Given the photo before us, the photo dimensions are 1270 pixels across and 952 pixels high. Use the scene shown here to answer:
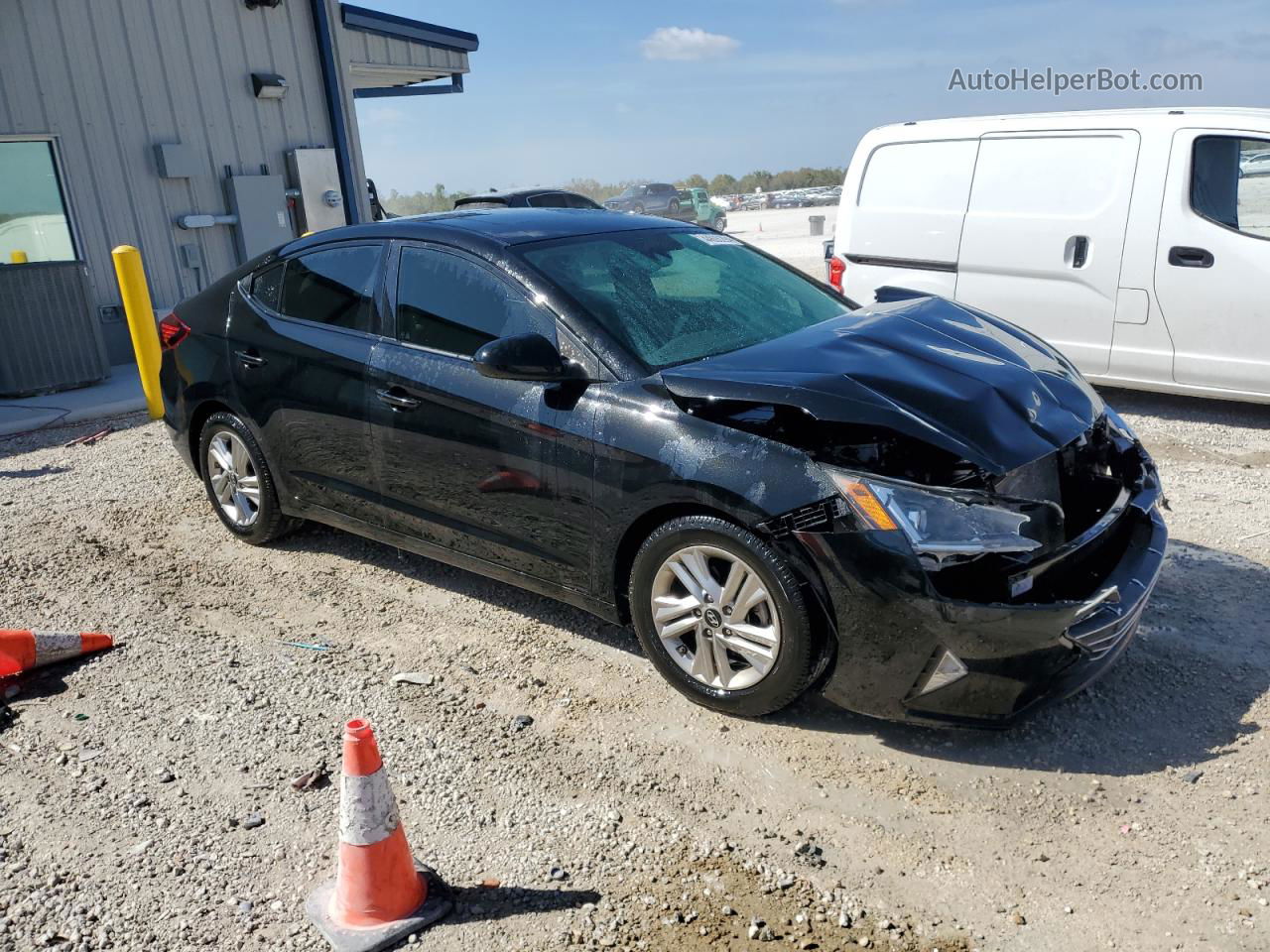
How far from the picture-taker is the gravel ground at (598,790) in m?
2.68

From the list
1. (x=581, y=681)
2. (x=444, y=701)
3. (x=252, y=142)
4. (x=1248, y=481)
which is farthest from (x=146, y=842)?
(x=252, y=142)

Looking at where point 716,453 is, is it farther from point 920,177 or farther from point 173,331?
point 920,177

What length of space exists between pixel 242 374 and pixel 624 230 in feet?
6.60

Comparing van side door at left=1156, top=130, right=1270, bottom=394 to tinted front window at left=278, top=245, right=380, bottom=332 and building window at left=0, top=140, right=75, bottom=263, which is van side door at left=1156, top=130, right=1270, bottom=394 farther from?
building window at left=0, top=140, right=75, bottom=263

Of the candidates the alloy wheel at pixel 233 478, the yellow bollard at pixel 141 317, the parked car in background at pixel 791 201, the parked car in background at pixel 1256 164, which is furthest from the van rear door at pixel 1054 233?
the parked car in background at pixel 791 201

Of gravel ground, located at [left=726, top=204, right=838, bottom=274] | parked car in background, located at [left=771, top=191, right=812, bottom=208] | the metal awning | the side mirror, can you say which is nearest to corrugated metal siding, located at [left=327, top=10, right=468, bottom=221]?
the metal awning

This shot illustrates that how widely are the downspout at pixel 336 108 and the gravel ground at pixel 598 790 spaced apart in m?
10.2

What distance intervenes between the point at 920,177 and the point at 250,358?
16.8 feet

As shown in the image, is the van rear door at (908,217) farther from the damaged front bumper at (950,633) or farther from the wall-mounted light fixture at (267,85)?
the wall-mounted light fixture at (267,85)

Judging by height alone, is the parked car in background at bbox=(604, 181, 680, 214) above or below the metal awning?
below

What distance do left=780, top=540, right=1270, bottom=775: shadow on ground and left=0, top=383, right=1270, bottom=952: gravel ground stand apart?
12 mm

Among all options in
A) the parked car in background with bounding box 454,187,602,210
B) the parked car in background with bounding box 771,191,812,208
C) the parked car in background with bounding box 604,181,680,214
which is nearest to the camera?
the parked car in background with bounding box 454,187,602,210

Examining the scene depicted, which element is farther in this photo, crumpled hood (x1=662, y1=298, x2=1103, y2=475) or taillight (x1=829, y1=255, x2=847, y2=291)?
taillight (x1=829, y1=255, x2=847, y2=291)

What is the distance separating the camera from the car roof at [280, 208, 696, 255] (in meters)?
4.24
